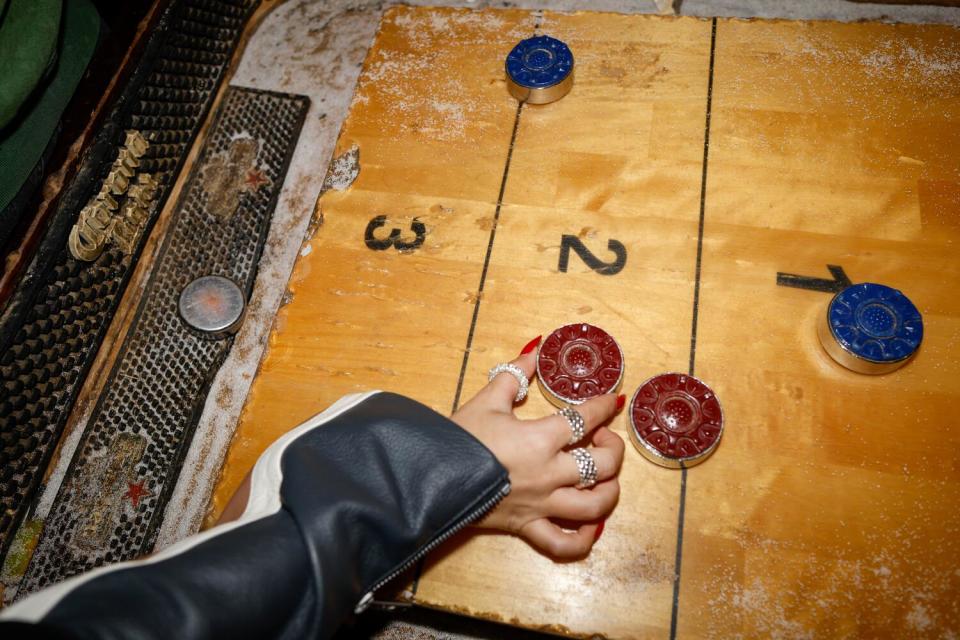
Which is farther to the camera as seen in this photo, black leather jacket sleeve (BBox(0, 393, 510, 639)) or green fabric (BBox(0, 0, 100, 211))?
green fabric (BBox(0, 0, 100, 211))

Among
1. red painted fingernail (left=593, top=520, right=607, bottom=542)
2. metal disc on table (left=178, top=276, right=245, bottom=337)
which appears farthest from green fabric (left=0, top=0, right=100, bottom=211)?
red painted fingernail (left=593, top=520, right=607, bottom=542)

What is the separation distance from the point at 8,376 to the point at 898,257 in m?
2.58

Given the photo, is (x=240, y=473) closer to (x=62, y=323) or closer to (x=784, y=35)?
(x=62, y=323)

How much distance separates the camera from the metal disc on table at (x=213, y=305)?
2.09 m

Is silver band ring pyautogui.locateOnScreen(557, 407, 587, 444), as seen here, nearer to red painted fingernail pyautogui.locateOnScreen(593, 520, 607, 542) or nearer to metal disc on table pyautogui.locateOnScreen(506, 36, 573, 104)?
red painted fingernail pyautogui.locateOnScreen(593, 520, 607, 542)

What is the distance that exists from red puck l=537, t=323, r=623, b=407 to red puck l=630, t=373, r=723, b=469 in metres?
0.09

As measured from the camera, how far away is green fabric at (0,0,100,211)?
68.8 inches

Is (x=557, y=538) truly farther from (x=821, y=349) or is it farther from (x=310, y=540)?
(x=821, y=349)

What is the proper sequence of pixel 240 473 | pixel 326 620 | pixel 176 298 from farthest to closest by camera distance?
pixel 176 298
pixel 240 473
pixel 326 620

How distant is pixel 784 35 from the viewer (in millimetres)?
1753

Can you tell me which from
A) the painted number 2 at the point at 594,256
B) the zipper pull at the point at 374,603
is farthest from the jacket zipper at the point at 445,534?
the painted number 2 at the point at 594,256

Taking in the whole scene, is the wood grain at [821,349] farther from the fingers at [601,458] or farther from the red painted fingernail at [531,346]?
the red painted fingernail at [531,346]

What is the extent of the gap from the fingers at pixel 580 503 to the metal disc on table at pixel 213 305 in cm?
145

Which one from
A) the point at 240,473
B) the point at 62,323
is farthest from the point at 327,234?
the point at 62,323
